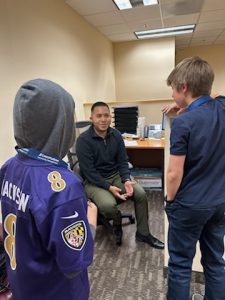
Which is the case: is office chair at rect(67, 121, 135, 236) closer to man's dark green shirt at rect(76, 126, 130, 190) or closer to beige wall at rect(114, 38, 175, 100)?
man's dark green shirt at rect(76, 126, 130, 190)

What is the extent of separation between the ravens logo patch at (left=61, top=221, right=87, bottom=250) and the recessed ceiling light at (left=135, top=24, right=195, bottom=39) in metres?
4.84

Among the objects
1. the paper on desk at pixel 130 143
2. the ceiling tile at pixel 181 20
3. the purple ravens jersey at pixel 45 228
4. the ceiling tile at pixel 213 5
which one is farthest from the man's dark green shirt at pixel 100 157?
the ceiling tile at pixel 181 20

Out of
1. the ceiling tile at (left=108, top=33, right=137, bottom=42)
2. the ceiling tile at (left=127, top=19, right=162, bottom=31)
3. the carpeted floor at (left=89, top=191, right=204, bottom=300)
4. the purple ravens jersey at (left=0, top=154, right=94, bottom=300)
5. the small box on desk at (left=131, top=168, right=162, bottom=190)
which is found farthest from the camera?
the ceiling tile at (left=108, top=33, right=137, bottom=42)

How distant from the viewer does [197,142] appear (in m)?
1.11

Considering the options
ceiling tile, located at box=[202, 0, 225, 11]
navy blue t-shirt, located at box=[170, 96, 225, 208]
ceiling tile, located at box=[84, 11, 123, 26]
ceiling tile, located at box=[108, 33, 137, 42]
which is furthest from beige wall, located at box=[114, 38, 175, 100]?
navy blue t-shirt, located at box=[170, 96, 225, 208]

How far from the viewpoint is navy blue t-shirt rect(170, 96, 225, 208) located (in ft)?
3.64

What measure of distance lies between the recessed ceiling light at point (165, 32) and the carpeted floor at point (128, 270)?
387 cm

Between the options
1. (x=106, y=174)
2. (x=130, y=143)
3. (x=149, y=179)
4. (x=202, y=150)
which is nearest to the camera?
(x=202, y=150)

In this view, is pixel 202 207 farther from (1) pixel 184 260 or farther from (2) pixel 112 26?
(2) pixel 112 26

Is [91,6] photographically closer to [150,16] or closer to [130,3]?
[130,3]

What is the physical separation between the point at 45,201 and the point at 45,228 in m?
0.08

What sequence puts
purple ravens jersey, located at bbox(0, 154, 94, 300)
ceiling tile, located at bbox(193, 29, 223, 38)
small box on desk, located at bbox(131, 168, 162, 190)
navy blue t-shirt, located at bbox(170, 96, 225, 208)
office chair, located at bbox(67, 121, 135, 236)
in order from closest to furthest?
purple ravens jersey, located at bbox(0, 154, 94, 300)
navy blue t-shirt, located at bbox(170, 96, 225, 208)
office chair, located at bbox(67, 121, 135, 236)
small box on desk, located at bbox(131, 168, 162, 190)
ceiling tile, located at bbox(193, 29, 223, 38)

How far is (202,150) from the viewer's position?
112 centimetres

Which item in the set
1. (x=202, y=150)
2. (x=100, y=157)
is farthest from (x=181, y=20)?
(x=202, y=150)
